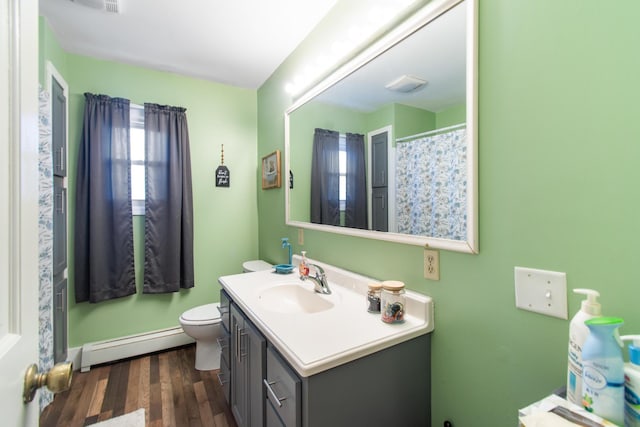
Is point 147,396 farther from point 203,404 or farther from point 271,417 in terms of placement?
point 271,417

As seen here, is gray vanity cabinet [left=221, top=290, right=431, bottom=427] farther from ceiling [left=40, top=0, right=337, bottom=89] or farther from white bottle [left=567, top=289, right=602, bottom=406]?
ceiling [left=40, top=0, right=337, bottom=89]

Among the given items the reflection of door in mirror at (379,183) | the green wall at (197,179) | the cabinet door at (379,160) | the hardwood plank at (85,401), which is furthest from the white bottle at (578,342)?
the green wall at (197,179)

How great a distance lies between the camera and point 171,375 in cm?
217

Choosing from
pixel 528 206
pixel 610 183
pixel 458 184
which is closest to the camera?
pixel 610 183

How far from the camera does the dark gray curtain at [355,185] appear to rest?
1.51m

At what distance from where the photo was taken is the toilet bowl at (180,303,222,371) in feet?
6.85

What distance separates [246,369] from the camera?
1.31 meters

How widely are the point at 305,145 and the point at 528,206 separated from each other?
4.84 feet

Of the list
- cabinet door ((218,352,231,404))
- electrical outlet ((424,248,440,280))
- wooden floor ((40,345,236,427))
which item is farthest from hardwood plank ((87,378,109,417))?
electrical outlet ((424,248,440,280))

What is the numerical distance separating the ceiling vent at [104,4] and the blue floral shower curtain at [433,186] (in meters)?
1.86

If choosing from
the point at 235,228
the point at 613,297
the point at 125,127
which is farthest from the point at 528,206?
the point at 125,127

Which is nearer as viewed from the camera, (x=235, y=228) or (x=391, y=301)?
(x=391, y=301)

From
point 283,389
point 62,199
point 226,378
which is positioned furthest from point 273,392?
point 62,199

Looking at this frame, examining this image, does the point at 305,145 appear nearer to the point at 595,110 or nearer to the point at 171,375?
the point at 595,110
